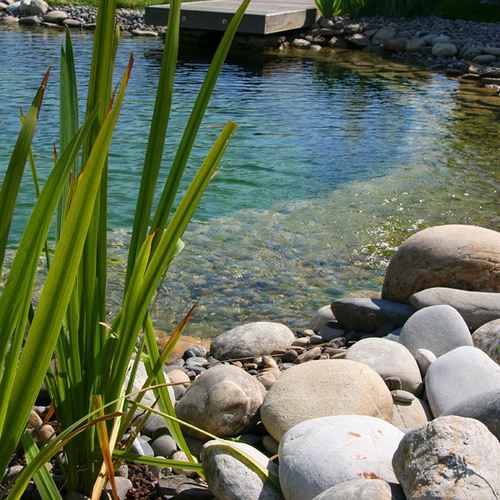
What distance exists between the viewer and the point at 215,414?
9.47 ft

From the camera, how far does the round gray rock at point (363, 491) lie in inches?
77.0

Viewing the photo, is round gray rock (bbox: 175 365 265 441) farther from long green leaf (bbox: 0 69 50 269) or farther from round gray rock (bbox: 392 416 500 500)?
long green leaf (bbox: 0 69 50 269)

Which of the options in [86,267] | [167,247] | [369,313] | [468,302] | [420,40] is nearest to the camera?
[167,247]

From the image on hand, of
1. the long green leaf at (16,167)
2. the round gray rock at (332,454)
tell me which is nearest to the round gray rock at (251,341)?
the round gray rock at (332,454)

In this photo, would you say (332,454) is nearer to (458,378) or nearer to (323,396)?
(323,396)

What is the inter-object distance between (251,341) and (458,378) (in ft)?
4.80

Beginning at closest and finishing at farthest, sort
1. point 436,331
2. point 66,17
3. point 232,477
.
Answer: point 232,477 → point 436,331 → point 66,17

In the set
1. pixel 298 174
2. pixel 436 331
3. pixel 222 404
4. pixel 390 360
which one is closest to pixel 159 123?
pixel 222 404

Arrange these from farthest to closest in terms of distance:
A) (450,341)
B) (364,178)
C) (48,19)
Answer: (48,19)
(364,178)
(450,341)

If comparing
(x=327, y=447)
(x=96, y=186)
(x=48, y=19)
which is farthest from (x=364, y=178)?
(x=48, y=19)

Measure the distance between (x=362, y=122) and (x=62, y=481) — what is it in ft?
32.5

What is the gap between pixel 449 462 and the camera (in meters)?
1.96

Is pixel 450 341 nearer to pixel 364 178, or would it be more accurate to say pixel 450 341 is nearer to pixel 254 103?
pixel 364 178

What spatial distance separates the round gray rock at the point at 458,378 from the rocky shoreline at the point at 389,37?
13.2 meters
